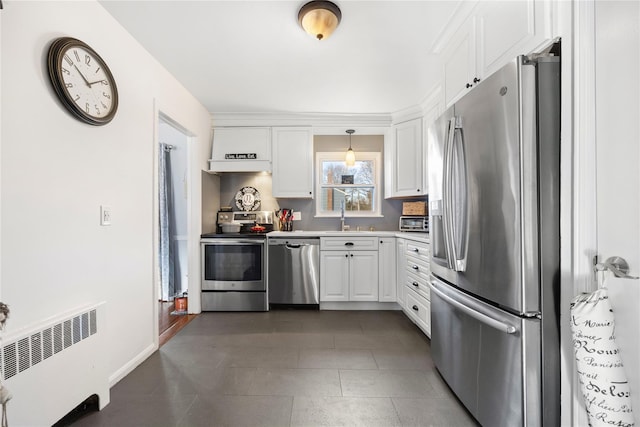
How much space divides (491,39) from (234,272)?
3.09m

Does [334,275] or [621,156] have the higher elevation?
[621,156]

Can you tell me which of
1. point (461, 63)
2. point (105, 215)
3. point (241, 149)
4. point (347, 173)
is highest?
point (461, 63)

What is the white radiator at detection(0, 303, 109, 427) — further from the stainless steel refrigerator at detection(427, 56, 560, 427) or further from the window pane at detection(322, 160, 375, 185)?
the window pane at detection(322, 160, 375, 185)

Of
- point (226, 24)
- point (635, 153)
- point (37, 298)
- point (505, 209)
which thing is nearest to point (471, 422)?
point (505, 209)

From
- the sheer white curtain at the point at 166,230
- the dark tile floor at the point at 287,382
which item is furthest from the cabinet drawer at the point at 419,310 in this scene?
the sheer white curtain at the point at 166,230

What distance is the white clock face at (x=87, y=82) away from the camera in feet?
4.99

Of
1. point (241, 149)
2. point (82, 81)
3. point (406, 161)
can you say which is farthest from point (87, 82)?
point (406, 161)

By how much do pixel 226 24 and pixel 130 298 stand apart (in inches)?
80.6

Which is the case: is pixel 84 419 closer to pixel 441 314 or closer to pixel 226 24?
pixel 441 314

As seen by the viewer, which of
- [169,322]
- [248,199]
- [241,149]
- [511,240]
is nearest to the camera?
[511,240]

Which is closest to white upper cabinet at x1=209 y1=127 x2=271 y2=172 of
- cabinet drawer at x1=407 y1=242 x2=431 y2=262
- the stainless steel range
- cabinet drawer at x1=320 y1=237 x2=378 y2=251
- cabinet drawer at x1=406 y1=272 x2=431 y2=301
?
the stainless steel range

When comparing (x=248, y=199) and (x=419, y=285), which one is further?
(x=248, y=199)

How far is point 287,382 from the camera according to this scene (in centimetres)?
187

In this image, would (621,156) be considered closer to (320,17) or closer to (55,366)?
(320,17)
